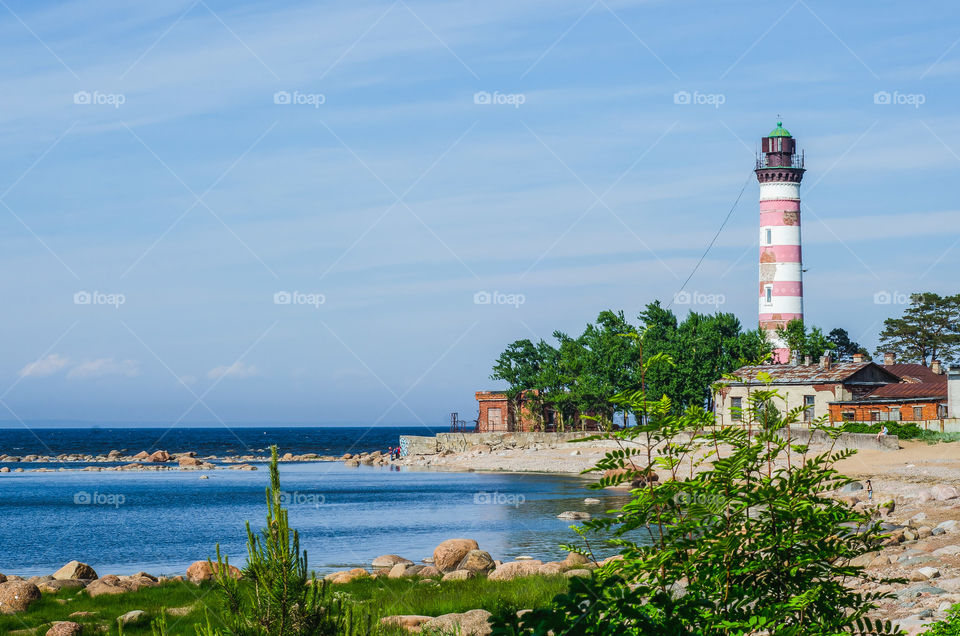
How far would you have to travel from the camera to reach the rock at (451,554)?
23.6 metres

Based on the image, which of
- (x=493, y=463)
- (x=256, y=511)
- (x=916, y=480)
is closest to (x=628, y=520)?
(x=916, y=480)

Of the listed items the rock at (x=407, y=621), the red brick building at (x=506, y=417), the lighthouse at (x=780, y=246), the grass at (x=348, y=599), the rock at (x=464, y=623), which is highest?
the lighthouse at (x=780, y=246)

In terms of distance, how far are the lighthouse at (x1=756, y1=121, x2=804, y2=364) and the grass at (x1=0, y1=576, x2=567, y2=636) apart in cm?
5303

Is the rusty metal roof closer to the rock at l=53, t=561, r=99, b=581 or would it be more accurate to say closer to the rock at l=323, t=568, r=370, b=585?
the rock at l=323, t=568, r=370, b=585

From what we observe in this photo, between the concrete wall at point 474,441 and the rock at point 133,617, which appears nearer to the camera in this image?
the rock at point 133,617

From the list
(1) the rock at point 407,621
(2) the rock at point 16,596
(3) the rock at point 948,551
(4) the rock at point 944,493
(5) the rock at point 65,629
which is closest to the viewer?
(1) the rock at point 407,621

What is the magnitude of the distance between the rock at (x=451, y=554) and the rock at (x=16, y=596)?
879 cm

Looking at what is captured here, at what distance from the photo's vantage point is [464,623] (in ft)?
48.2

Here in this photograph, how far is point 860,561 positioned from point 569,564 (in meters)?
6.12

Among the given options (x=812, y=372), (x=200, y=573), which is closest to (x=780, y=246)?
(x=812, y=372)

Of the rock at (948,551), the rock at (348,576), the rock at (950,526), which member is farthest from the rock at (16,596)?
the rock at (950,526)

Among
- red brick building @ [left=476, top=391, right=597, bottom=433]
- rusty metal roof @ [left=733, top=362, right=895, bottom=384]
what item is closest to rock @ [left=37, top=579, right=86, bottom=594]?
rusty metal roof @ [left=733, top=362, right=895, bottom=384]

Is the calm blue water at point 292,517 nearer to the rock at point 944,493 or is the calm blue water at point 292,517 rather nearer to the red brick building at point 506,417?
the rock at point 944,493

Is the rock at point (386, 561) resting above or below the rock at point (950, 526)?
below
